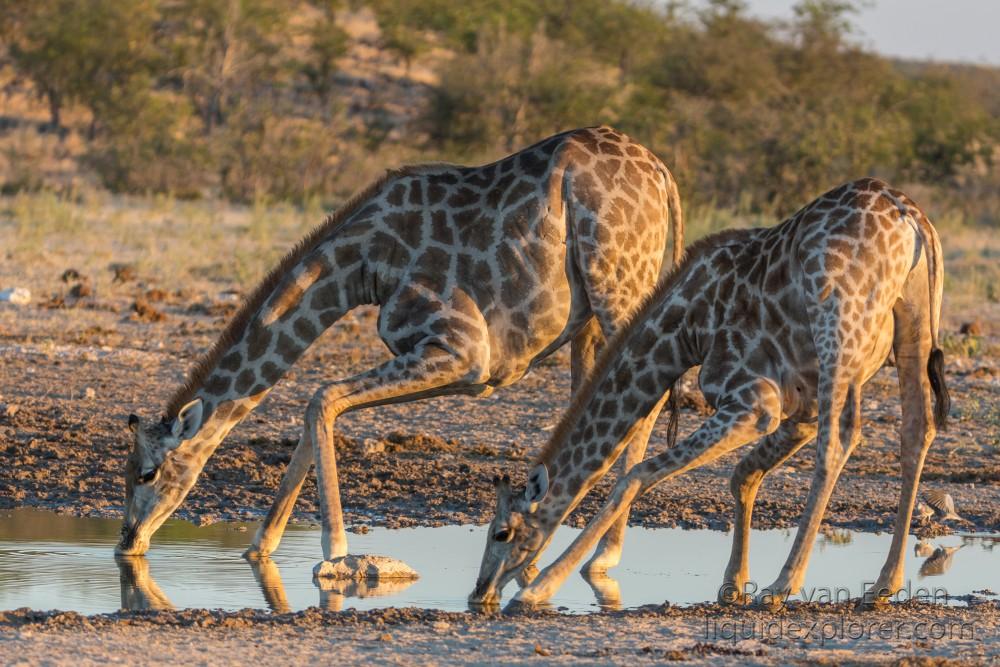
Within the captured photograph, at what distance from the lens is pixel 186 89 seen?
113ft

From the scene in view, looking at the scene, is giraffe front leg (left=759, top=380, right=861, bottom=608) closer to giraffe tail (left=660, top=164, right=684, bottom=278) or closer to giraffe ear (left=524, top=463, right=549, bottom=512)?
giraffe ear (left=524, top=463, right=549, bottom=512)

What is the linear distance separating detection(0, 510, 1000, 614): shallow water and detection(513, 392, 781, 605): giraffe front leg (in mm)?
155

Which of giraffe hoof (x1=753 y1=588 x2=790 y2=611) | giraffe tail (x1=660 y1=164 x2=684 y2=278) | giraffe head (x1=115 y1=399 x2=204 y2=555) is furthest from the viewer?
giraffe tail (x1=660 y1=164 x2=684 y2=278)

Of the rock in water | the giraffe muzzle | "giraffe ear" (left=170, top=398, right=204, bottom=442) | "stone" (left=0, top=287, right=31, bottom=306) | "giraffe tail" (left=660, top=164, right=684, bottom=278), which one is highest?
"giraffe tail" (left=660, top=164, right=684, bottom=278)

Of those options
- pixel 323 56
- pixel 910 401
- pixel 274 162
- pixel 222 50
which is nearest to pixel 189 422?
pixel 910 401

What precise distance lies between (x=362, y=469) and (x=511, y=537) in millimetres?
3028

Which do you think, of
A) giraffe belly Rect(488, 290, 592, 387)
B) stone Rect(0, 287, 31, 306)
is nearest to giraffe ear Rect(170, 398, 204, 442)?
giraffe belly Rect(488, 290, 592, 387)

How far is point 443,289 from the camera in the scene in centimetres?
819

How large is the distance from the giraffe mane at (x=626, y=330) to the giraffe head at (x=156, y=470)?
5.80ft

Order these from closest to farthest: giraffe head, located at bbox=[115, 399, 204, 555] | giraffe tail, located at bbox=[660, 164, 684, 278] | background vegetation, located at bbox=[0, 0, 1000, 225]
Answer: giraffe head, located at bbox=[115, 399, 204, 555] → giraffe tail, located at bbox=[660, 164, 684, 278] → background vegetation, located at bbox=[0, 0, 1000, 225]

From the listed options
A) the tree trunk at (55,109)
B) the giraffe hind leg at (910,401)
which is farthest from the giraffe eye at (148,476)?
the tree trunk at (55,109)

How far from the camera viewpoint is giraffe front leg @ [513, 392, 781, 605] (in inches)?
274

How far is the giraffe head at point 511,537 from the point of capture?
7062 mm

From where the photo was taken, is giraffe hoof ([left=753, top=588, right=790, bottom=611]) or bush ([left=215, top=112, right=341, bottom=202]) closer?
giraffe hoof ([left=753, top=588, right=790, bottom=611])
